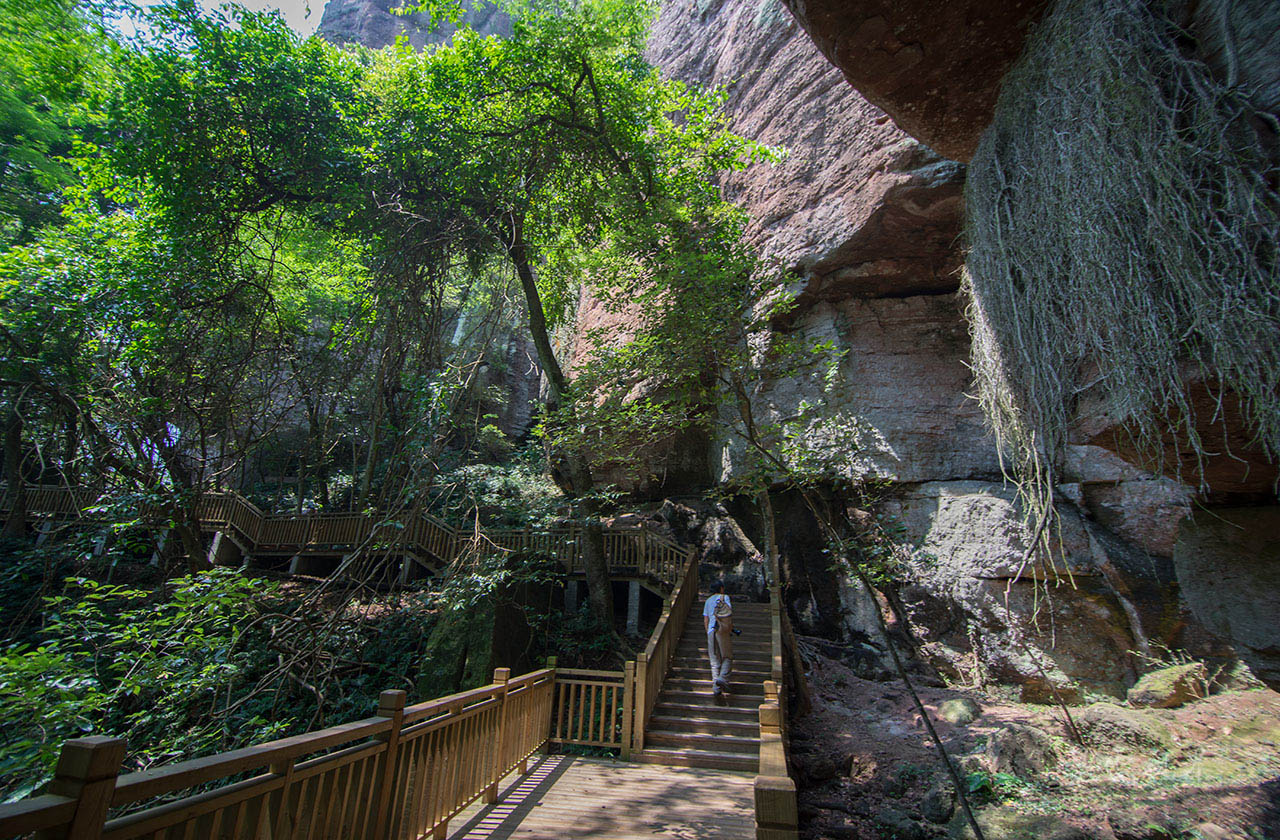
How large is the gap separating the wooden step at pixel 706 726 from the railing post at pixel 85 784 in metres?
5.72

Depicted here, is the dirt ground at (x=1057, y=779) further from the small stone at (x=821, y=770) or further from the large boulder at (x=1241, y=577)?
the large boulder at (x=1241, y=577)

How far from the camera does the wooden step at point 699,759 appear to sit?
18.7 feet

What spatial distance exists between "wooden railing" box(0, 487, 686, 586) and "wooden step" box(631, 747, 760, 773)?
3.77 m

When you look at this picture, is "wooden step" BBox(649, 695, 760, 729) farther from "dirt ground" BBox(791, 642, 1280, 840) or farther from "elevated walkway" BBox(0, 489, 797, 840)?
"dirt ground" BBox(791, 642, 1280, 840)

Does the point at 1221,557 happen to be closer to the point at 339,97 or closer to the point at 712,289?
the point at 712,289

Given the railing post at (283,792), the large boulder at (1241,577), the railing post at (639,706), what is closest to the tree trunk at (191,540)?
the railing post at (639,706)

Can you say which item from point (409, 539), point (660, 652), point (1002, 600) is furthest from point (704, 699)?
point (409, 539)

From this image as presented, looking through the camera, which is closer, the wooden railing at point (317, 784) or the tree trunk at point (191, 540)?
the wooden railing at point (317, 784)

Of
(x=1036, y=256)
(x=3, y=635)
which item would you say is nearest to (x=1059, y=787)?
(x=1036, y=256)

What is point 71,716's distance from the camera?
352cm

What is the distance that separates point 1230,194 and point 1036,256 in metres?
1.06

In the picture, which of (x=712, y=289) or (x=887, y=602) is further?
(x=887, y=602)

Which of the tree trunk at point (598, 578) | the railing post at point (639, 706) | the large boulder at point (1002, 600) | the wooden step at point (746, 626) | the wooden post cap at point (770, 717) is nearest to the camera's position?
the wooden post cap at point (770, 717)

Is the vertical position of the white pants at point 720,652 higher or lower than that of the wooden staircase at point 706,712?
higher
